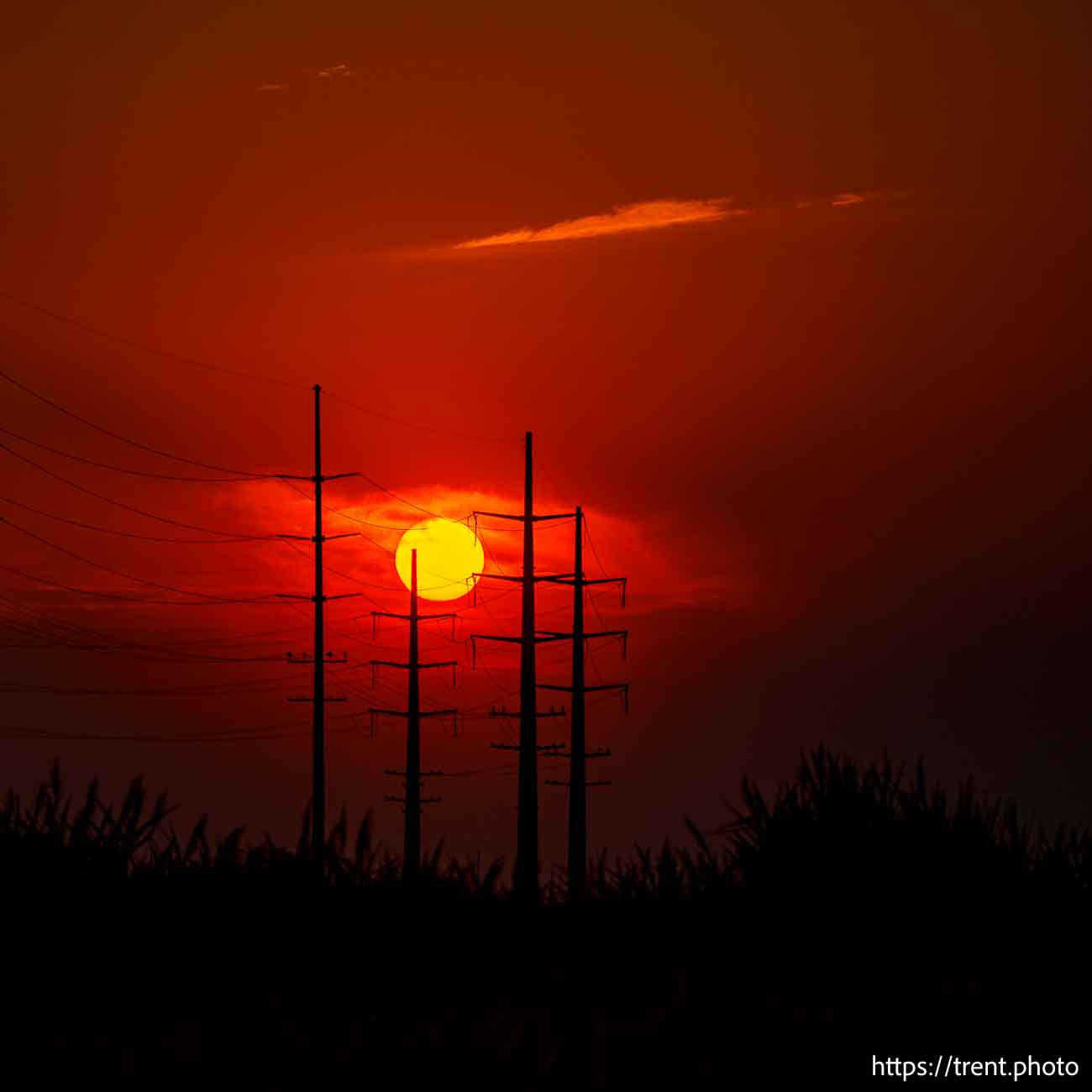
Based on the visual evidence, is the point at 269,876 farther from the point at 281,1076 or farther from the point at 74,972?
the point at 281,1076

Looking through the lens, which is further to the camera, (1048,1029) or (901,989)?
(901,989)

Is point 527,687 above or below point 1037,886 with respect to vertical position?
above

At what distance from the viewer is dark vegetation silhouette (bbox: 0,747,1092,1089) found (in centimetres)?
1009

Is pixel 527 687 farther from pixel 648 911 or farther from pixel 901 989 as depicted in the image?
pixel 901 989

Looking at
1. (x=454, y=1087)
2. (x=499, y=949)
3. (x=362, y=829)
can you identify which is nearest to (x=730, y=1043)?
(x=454, y=1087)

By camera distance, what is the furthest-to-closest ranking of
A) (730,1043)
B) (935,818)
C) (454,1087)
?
1. (935,818)
2. (730,1043)
3. (454,1087)

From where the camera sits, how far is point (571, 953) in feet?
47.6

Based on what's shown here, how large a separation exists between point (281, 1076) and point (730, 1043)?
104 inches

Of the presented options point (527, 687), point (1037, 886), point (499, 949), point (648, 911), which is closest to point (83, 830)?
point (499, 949)

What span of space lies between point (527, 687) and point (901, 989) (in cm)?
3903

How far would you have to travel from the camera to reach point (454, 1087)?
31.0 feet

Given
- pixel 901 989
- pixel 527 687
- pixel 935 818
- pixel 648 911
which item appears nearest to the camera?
pixel 901 989

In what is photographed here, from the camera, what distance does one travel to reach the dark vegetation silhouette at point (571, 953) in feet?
33.1

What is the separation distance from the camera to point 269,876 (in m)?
14.5
